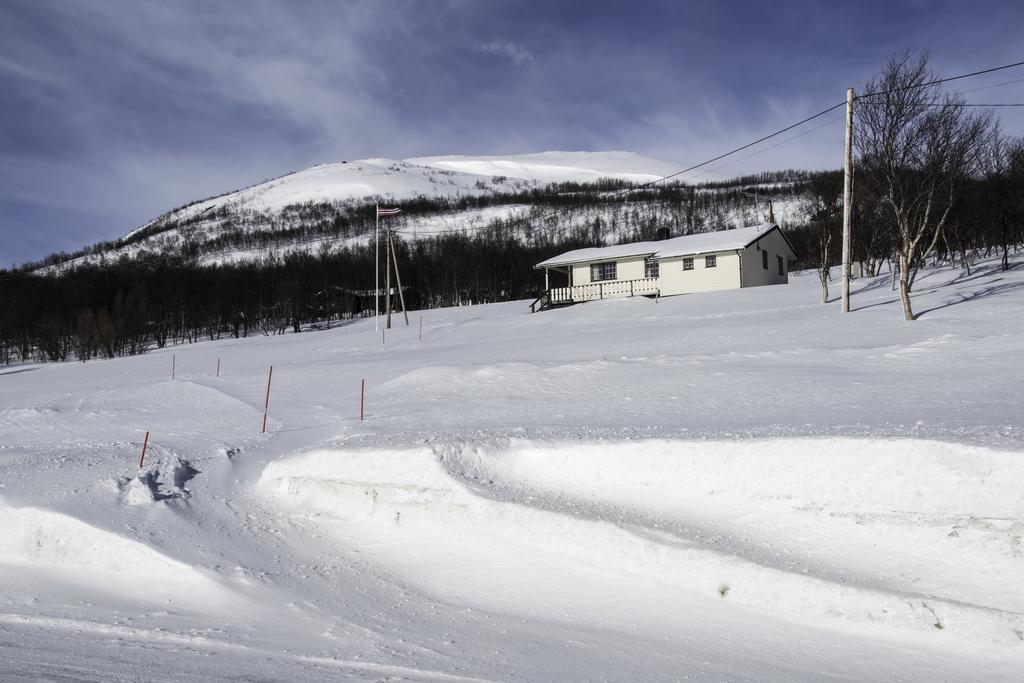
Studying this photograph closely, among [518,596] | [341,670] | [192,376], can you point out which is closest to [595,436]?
[518,596]

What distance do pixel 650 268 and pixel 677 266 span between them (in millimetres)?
2027

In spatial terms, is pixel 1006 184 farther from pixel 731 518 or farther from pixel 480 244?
pixel 480 244

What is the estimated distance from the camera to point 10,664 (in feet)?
15.3

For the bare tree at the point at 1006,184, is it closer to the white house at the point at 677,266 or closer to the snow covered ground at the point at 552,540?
the white house at the point at 677,266

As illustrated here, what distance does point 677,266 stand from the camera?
→ 1647 inches

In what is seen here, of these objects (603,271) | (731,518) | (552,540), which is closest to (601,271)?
(603,271)

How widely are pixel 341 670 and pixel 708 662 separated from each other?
292 centimetres

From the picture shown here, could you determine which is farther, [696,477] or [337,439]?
[337,439]

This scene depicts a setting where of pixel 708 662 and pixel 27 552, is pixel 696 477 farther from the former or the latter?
pixel 27 552

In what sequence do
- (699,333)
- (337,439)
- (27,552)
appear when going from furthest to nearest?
(699,333) → (337,439) → (27,552)

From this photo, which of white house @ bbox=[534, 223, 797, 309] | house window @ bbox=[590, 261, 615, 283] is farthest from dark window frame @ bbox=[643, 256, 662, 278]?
house window @ bbox=[590, 261, 615, 283]

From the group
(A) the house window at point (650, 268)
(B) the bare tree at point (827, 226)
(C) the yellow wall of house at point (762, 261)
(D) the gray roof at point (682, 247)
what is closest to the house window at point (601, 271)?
(D) the gray roof at point (682, 247)

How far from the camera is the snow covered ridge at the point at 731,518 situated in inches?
249

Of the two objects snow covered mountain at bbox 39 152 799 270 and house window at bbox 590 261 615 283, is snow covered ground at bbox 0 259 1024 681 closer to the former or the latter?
house window at bbox 590 261 615 283
